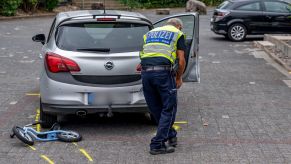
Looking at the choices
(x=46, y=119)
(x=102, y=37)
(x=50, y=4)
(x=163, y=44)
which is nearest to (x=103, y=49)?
(x=102, y=37)

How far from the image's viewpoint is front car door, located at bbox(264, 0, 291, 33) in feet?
69.6

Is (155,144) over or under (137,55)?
under

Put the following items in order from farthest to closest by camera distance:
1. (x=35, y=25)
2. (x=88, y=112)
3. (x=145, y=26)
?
(x=35, y=25)
(x=145, y=26)
(x=88, y=112)

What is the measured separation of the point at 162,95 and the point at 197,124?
179cm

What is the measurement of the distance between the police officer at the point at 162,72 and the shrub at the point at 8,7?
24.1 metres

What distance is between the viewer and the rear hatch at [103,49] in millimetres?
7945

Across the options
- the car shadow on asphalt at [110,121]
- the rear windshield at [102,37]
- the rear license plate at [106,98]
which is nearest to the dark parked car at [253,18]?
the car shadow on asphalt at [110,121]

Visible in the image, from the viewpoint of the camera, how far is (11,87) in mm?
11906

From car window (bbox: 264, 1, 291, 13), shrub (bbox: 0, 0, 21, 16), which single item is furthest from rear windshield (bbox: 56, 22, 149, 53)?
shrub (bbox: 0, 0, 21, 16)

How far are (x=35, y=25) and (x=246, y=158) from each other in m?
21.4

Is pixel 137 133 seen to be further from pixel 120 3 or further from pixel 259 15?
pixel 120 3

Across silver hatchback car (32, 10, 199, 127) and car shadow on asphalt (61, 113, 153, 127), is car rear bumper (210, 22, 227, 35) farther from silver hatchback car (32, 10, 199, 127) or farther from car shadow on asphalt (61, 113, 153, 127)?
silver hatchback car (32, 10, 199, 127)

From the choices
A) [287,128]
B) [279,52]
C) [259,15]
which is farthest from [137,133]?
[259,15]

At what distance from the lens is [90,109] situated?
796 centimetres
